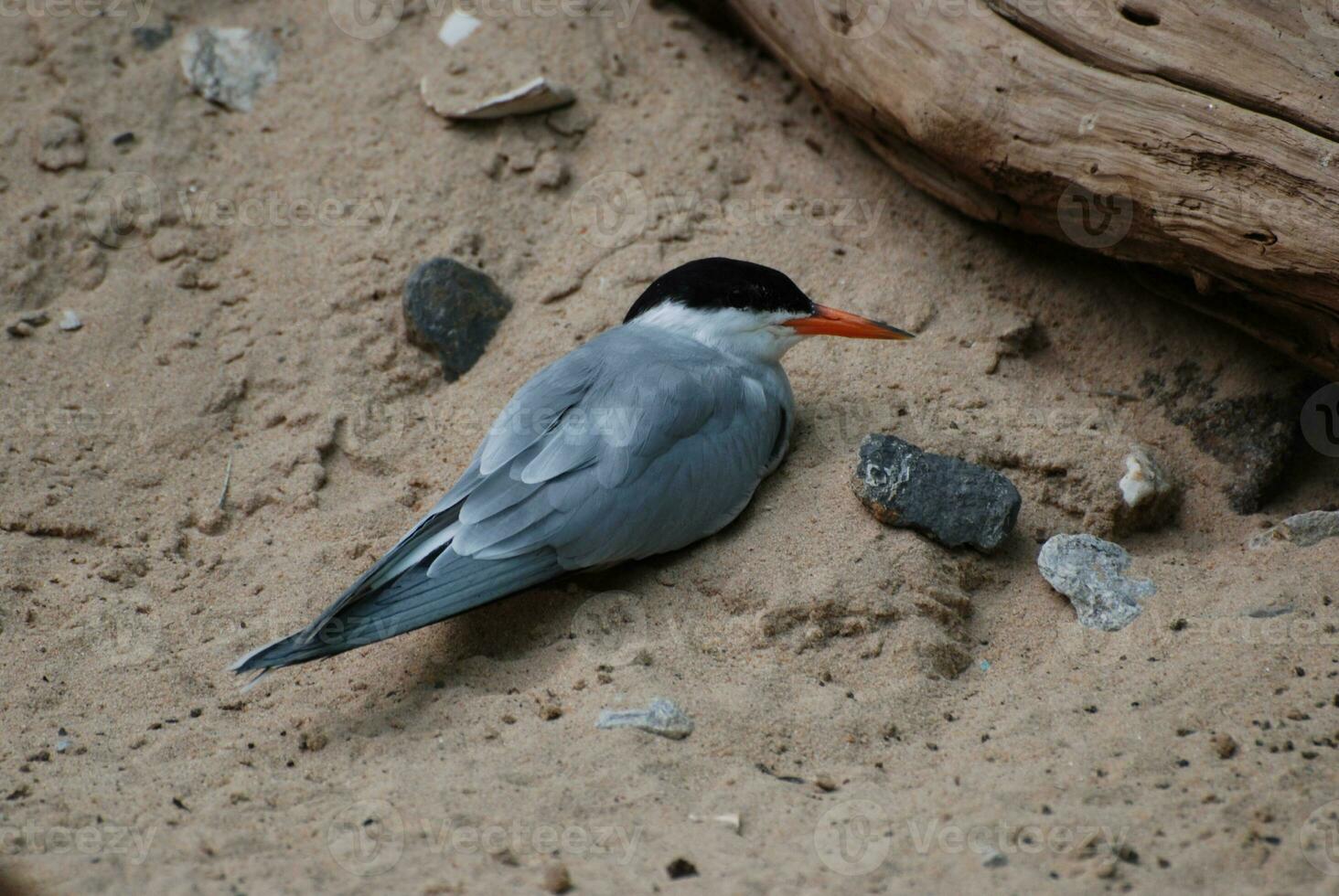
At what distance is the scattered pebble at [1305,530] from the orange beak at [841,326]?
1163 millimetres

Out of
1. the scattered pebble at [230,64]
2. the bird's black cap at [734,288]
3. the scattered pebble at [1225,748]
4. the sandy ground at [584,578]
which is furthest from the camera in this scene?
the scattered pebble at [230,64]

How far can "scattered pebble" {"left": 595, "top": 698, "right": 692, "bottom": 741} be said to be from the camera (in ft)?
9.16

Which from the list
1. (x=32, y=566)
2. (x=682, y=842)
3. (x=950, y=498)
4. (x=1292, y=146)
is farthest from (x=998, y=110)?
(x=32, y=566)

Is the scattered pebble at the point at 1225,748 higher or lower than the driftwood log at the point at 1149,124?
lower

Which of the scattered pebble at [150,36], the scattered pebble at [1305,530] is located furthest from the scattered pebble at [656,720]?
the scattered pebble at [150,36]

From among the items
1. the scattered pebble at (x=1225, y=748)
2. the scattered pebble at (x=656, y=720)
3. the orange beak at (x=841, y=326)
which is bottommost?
the scattered pebble at (x=656, y=720)

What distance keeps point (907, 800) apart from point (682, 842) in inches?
19.4

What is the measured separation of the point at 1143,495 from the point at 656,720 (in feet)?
5.29

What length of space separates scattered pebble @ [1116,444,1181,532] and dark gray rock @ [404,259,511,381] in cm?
213

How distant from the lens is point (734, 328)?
12.3ft

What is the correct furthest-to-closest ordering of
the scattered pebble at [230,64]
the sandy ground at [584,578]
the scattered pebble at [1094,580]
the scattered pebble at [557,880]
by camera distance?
the scattered pebble at [230,64], the scattered pebble at [1094,580], the sandy ground at [584,578], the scattered pebble at [557,880]

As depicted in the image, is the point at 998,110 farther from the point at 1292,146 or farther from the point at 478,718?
the point at 478,718

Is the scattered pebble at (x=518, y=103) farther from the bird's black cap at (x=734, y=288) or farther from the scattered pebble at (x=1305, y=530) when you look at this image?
the scattered pebble at (x=1305, y=530)

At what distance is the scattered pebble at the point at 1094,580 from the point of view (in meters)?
3.15
